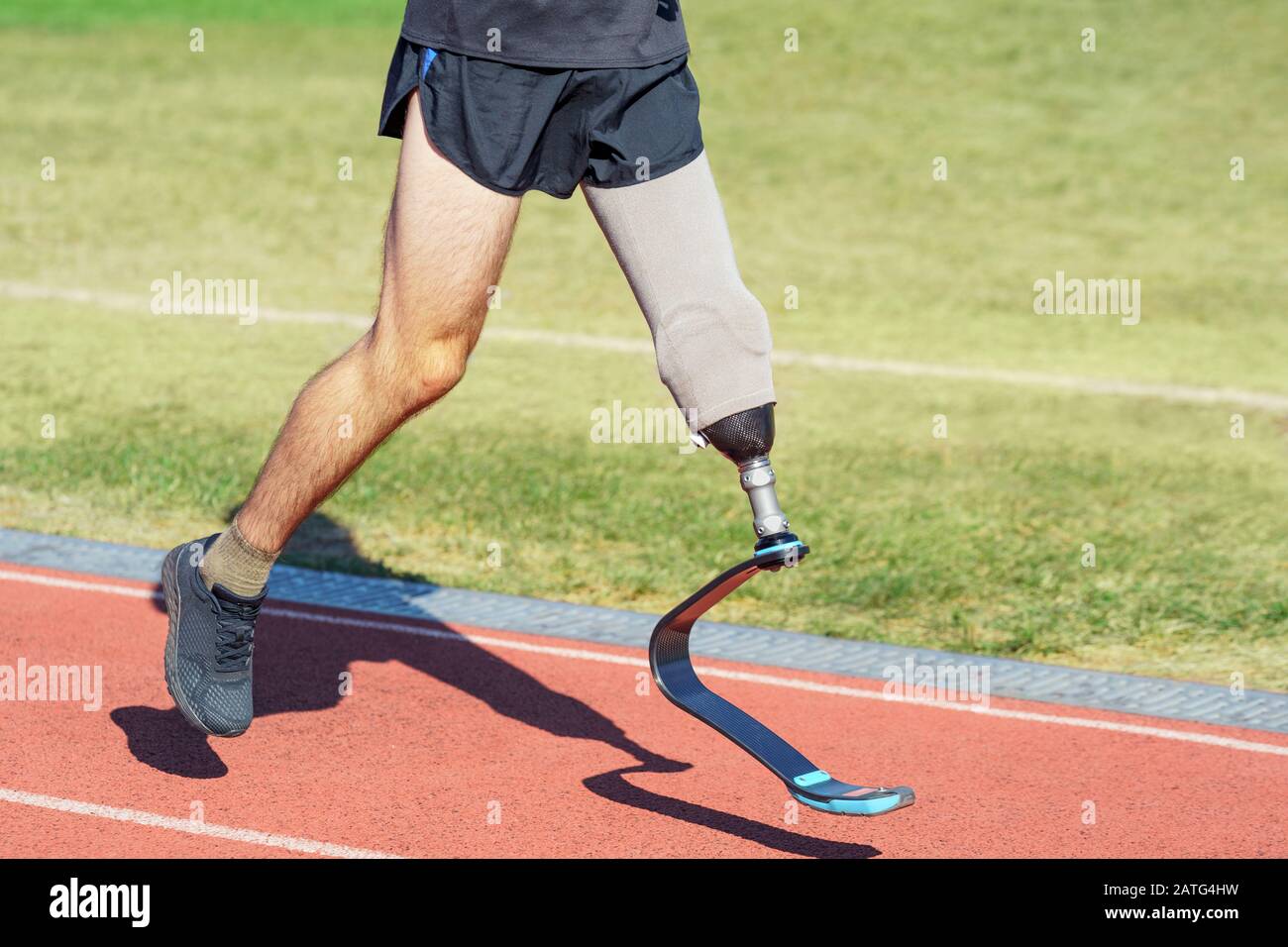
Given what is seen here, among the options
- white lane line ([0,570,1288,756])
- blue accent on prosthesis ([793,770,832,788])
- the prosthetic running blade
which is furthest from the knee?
white lane line ([0,570,1288,756])

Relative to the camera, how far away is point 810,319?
12453 mm

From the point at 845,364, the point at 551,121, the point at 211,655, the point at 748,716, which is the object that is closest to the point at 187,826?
the point at 211,655

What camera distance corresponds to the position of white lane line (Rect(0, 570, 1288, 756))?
516 centimetres

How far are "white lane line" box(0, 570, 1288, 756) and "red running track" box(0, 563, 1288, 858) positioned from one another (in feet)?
0.04

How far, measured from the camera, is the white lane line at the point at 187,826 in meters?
4.03

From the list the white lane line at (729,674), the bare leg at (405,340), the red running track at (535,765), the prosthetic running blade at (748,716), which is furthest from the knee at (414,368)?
the white lane line at (729,674)

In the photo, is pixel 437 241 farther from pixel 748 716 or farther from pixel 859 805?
pixel 859 805

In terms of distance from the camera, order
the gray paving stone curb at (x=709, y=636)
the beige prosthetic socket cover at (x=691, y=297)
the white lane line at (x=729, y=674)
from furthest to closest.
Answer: the gray paving stone curb at (x=709, y=636) → the white lane line at (x=729, y=674) → the beige prosthetic socket cover at (x=691, y=297)

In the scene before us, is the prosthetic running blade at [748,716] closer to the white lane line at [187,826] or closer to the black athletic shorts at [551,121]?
the white lane line at [187,826]

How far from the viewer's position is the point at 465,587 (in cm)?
646

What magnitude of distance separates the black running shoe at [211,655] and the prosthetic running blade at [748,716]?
3.15 ft

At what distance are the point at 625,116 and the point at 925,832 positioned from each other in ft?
5.83

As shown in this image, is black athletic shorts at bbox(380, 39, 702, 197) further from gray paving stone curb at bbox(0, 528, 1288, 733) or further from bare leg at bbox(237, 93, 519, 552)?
gray paving stone curb at bbox(0, 528, 1288, 733)

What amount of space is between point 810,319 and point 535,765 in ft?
26.6
